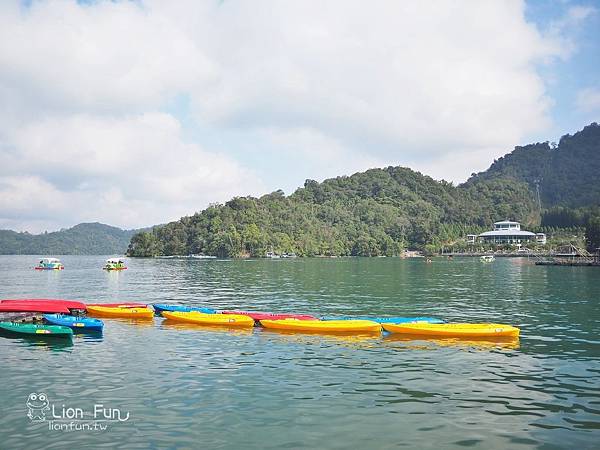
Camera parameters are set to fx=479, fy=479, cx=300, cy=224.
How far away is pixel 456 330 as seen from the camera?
29234 mm

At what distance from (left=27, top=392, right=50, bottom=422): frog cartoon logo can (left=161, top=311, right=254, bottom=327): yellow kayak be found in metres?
15.2

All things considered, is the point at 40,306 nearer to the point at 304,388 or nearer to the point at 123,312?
the point at 123,312

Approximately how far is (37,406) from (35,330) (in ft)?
44.7

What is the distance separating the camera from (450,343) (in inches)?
1089

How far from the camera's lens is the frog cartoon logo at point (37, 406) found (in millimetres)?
16219

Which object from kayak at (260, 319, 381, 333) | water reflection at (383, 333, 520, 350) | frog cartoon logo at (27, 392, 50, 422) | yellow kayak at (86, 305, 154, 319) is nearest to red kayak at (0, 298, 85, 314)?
yellow kayak at (86, 305, 154, 319)

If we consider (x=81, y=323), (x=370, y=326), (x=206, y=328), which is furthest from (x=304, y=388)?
(x=81, y=323)

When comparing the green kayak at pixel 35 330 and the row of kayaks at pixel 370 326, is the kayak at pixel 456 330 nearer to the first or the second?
the row of kayaks at pixel 370 326

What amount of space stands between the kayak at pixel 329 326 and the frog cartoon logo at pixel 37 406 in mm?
15857

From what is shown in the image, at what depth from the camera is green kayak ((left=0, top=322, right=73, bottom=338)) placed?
2848cm

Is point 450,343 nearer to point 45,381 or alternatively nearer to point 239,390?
point 239,390

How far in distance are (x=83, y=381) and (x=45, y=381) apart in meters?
1.59

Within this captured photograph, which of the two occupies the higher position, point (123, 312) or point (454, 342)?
point (123, 312)

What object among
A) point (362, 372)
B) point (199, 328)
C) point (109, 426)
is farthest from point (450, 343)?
point (109, 426)
